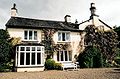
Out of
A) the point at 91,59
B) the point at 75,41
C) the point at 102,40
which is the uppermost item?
the point at 102,40

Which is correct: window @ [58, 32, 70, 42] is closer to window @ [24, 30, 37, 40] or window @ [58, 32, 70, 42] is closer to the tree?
window @ [24, 30, 37, 40]

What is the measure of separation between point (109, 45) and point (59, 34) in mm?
9274

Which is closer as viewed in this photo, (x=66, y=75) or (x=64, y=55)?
(x=66, y=75)

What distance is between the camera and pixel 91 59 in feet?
91.7

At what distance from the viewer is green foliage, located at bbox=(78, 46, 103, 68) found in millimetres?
27797

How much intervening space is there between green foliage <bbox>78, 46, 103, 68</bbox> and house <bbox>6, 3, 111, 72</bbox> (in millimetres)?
1792

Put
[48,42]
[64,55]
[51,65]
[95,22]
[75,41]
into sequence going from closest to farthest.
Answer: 1. [51,65]
2. [48,42]
3. [64,55]
4. [75,41]
5. [95,22]

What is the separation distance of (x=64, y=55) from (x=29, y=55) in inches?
264

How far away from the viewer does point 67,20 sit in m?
33.9

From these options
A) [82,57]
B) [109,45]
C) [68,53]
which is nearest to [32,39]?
[68,53]

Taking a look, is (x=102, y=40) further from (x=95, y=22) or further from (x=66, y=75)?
(x=66, y=75)

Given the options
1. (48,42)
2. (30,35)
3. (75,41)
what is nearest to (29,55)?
(30,35)

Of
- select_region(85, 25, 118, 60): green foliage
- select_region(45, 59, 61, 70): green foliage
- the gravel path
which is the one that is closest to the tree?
the gravel path

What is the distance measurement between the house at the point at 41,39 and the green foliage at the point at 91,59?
5.88ft
